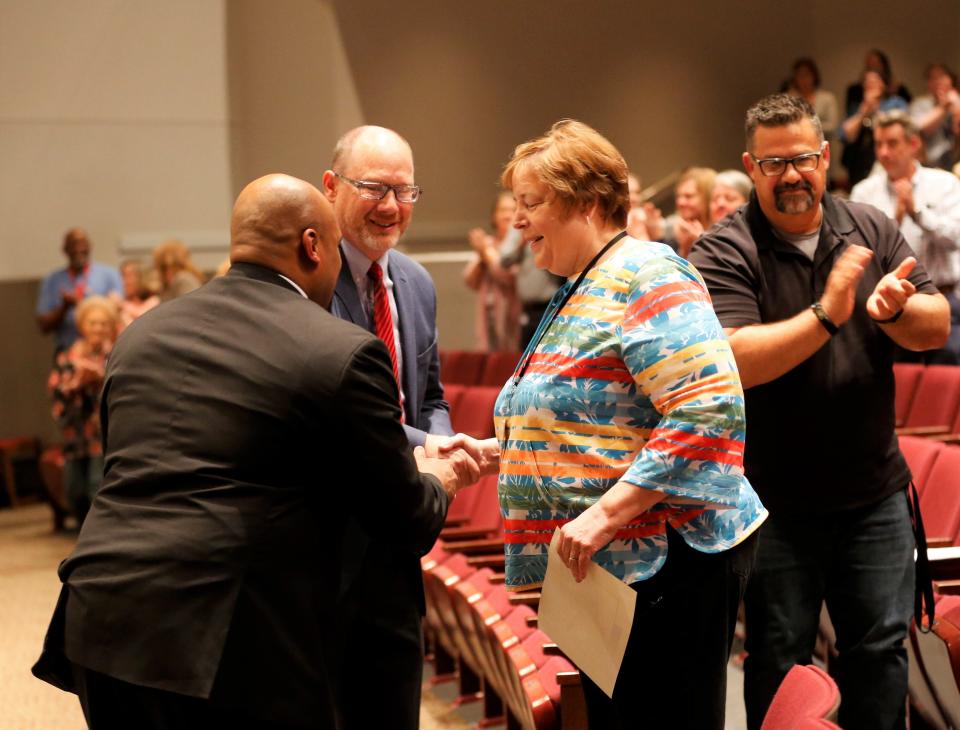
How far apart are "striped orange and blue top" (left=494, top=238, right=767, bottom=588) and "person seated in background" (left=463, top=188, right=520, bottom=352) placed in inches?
208

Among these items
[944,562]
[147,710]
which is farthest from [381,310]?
[944,562]

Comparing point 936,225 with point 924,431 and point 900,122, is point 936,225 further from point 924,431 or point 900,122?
point 924,431

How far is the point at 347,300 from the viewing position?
2.47m

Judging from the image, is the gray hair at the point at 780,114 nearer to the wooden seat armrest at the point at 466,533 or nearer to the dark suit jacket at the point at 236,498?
the dark suit jacket at the point at 236,498

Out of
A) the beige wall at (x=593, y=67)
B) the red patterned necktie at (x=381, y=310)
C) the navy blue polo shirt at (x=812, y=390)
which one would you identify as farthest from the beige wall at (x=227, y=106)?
the navy blue polo shirt at (x=812, y=390)

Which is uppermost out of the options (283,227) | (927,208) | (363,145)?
(363,145)

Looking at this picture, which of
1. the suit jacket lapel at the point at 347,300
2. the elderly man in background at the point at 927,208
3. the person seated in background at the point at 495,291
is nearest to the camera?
the suit jacket lapel at the point at 347,300

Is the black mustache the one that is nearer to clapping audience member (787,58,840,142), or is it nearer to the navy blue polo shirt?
the navy blue polo shirt

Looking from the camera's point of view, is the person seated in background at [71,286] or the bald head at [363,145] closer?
the bald head at [363,145]

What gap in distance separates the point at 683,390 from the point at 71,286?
7.48 metres

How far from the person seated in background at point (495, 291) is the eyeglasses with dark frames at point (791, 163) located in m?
4.72

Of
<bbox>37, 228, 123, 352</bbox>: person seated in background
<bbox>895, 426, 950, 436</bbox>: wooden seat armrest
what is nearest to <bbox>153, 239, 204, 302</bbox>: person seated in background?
<bbox>37, 228, 123, 352</bbox>: person seated in background

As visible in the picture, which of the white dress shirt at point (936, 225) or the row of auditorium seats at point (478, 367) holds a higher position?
the white dress shirt at point (936, 225)

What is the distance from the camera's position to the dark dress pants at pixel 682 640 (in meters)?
1.90
